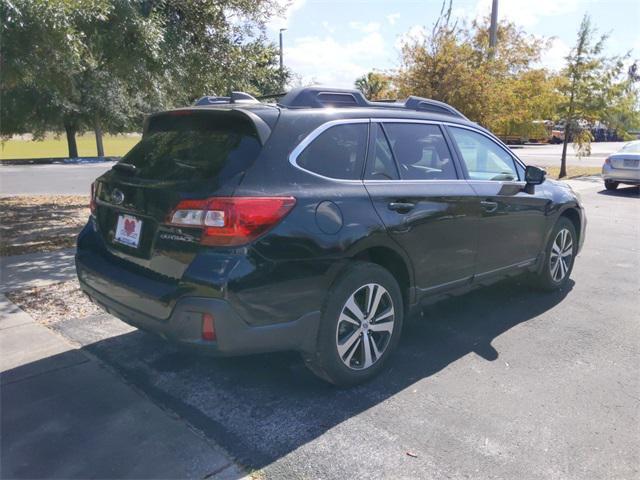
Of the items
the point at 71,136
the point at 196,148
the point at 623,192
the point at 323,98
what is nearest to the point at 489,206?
the point at 323,98

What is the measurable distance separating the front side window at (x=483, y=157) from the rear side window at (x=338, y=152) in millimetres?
1144

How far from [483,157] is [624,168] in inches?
450

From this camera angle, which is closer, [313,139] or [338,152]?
[313,139]

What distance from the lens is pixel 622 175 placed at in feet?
45.8

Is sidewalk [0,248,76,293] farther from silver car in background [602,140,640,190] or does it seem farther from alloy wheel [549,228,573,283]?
silver car in background [602,140,640,190]

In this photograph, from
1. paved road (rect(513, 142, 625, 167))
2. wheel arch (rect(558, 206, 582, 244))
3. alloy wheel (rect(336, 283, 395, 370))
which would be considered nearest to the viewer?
alloy wheel (rect(336, 283, 395, 370))

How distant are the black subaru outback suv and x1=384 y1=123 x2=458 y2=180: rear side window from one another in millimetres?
13

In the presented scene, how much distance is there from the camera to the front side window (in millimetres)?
4363

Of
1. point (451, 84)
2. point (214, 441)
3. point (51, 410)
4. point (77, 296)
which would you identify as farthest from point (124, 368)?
point (451, 84)

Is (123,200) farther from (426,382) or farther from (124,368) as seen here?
(426,382)

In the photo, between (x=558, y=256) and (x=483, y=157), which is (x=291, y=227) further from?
(x=558, y=256)

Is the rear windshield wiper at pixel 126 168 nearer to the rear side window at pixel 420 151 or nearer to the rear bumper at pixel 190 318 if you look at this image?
the rear bumper at pixel 190 318

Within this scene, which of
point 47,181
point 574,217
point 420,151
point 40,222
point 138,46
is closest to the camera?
point 420,151

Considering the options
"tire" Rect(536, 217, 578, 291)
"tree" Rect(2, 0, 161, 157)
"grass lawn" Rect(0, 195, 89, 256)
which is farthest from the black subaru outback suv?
"grass lawn" Rect(0, 195, 89, 256)
